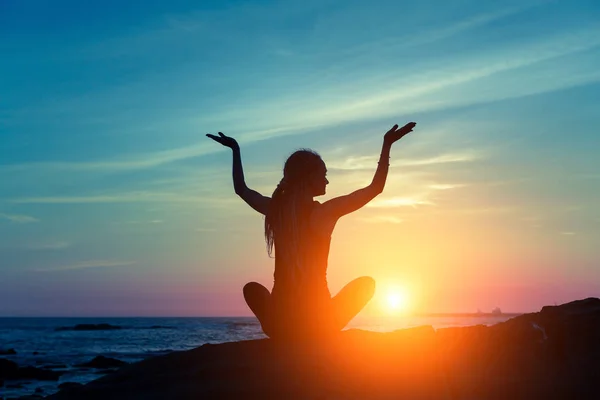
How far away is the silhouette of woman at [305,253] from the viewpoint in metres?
5.97

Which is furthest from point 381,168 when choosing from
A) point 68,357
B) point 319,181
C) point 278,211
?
point 68,357

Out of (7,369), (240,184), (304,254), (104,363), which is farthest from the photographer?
(104,363)

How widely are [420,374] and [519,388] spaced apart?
2.56ft

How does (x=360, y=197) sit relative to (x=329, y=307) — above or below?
above

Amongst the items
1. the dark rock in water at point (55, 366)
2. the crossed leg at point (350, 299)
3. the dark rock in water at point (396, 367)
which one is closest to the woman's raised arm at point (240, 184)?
the crossed leg at point (350, 299)

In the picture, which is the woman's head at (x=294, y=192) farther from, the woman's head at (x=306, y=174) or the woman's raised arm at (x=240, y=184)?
the woman's raised arm at (x=240, y=184)

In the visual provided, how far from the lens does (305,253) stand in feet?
19.6

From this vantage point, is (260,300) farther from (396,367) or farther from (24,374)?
(24,374)

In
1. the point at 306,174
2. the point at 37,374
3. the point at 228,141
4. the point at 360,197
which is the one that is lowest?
the point at 37,374

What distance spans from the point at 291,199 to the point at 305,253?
52 cm

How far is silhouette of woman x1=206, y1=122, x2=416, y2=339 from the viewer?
5.97 meters

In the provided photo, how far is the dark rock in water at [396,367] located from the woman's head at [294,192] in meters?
1.07

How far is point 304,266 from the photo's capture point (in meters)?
5.98

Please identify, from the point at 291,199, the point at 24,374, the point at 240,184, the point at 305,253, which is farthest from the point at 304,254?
the point at 24,374
